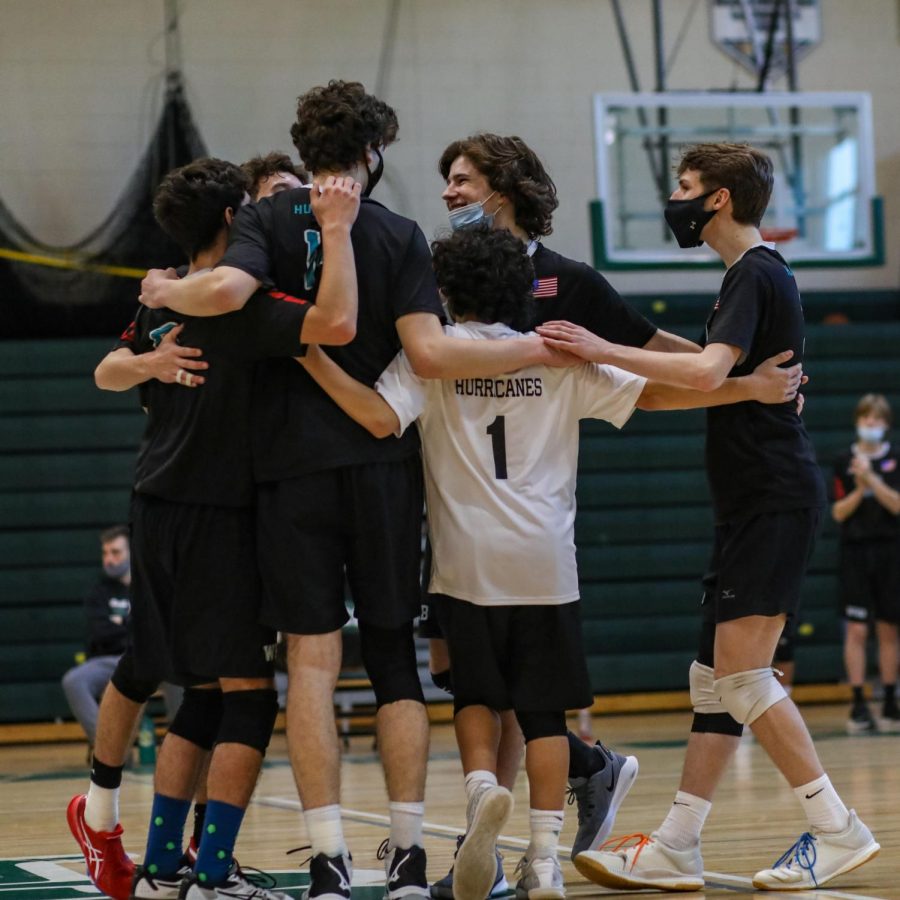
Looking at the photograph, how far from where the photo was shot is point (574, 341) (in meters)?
3.50

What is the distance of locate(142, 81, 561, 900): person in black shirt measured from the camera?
3264 mm

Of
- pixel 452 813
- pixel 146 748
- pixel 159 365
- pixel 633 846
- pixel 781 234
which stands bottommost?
pixel 146 748

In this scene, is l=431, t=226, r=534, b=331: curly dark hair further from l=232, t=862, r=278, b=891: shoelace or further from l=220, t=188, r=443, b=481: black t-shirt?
l=232, t=862, r=278, b=891: shoelace

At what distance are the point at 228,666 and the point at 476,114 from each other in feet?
26.8

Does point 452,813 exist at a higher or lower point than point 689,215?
lower

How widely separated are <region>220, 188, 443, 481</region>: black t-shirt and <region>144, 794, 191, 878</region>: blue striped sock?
87cm

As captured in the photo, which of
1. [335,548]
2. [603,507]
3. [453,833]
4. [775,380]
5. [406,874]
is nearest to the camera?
[406,874]

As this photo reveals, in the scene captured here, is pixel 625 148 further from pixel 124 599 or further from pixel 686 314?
pixel 124 599

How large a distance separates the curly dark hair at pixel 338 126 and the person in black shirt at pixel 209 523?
0.09 meters

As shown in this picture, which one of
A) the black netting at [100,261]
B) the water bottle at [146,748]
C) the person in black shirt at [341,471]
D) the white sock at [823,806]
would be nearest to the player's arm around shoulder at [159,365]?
the person in black shirt at [341,471]

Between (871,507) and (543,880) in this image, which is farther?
(871,507)

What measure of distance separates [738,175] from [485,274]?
2.64 ft

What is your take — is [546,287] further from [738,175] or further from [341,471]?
[341,471]

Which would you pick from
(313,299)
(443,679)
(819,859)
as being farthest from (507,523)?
(819,859)
